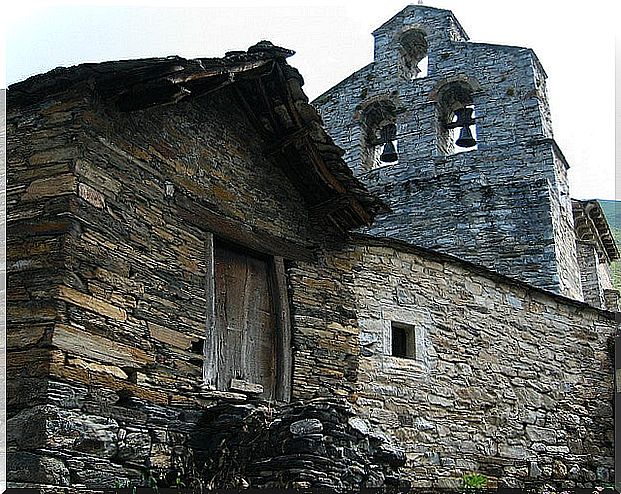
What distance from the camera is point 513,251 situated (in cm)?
1153

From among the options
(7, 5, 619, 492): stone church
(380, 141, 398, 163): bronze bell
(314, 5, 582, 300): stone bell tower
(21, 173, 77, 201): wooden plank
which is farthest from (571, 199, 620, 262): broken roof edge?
(21, 173, 77, 201): wooden plank

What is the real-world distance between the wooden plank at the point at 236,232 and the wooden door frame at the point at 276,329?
0.09 m

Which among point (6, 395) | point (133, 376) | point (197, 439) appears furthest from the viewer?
point (197, 439)

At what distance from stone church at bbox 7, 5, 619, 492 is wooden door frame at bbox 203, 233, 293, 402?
19 millimetres

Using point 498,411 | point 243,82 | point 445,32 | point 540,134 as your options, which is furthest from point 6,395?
point 445,32

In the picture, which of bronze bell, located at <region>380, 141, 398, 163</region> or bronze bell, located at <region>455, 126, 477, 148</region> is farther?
bronze bell, located at <region>380, 141, 398, 163</region>

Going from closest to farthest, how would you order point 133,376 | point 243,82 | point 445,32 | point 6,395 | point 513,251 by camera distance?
point 6,395
point 133,376
point 243,82
point 513,251
point 445,32

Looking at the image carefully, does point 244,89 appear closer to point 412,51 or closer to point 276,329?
point 276,329

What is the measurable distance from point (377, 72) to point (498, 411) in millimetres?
6944

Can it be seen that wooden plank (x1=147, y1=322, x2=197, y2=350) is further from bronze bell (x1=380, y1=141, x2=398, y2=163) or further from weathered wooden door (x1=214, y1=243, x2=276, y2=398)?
bronze bell (x1=380, y1=141, x2=398, y2=163)

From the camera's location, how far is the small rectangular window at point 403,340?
321 inches

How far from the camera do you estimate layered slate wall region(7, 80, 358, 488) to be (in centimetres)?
525

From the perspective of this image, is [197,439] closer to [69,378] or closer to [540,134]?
[69,378]

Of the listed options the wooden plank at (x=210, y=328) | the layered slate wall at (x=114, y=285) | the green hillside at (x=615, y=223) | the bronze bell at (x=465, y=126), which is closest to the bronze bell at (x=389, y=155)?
the bronze bell at (x=465, y=126)
